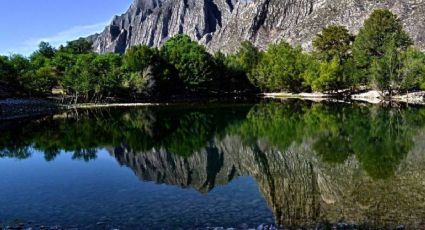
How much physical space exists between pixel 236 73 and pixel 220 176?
12106 centimetres

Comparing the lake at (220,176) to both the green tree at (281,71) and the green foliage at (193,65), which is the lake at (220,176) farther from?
the green tree at (281,71)

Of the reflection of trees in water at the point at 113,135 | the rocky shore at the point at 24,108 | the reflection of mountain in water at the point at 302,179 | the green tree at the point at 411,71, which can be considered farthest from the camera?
the green tree at the point at 411,71

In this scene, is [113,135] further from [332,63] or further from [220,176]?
[332,63]

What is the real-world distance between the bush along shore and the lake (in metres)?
52.0

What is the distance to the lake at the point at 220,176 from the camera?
19688 mm

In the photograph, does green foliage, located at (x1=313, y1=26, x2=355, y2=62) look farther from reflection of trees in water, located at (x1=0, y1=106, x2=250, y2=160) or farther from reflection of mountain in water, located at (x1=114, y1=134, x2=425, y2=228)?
reflection of mountain in water, located at (x1=114, y1=134, x2=425, y2=228)

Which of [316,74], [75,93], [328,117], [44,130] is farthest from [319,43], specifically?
[44,130]

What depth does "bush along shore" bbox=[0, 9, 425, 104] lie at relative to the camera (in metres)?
102

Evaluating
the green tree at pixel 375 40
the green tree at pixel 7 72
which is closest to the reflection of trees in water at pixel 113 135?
the green tree at pixel 7 72

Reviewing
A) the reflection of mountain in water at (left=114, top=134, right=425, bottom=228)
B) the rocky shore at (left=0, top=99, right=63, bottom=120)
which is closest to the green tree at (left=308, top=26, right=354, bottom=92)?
the rocky shore at (left=0, top=99, right=63, bottom=120)

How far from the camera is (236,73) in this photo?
149 m

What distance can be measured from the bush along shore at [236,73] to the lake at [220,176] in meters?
52.0

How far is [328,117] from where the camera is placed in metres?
60.1

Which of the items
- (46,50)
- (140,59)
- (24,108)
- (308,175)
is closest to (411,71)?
(140,59)
